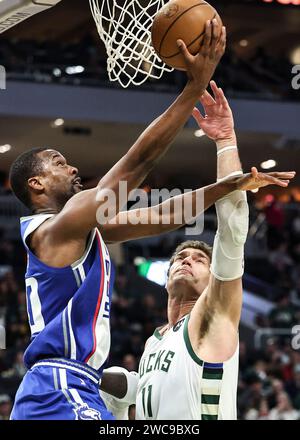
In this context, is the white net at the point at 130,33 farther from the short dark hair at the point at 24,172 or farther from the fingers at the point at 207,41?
the fingers at the point at 207,41

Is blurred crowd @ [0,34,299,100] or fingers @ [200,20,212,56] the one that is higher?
blurred crowd @ [0,34,299,100]

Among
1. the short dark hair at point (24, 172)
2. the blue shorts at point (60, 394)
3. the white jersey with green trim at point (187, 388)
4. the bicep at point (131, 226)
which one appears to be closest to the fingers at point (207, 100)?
the bicep at point (131, 226)

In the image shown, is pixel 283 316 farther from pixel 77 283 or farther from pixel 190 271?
pixel 77 283

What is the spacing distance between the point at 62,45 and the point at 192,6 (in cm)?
1304

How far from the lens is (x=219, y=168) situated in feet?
14.6

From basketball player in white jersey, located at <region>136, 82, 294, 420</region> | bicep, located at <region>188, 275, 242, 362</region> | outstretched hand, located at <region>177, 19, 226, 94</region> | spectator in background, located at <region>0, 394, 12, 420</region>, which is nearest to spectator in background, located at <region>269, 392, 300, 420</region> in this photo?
spectator in background, located at <region>0, 394, 12, 420</region>

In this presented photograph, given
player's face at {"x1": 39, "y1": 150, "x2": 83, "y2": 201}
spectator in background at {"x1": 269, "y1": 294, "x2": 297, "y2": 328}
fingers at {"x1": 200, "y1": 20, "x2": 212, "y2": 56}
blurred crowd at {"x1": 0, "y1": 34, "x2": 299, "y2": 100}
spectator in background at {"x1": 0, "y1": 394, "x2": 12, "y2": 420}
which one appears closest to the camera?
fingers at {"x1": 200, "y1": 20, "x2": 212, "y2": 56}

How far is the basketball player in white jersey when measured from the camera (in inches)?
172

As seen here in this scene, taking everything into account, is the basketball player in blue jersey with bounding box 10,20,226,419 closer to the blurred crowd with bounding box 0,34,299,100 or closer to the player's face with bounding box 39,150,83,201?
the player's face with bounding box 39,150,83,201

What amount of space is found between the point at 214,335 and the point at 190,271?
0.55m

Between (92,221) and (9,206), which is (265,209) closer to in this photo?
(9,206)

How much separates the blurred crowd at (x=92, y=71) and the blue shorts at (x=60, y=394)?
38.7 ft

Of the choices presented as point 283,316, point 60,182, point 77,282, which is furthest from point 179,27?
point 283,316
